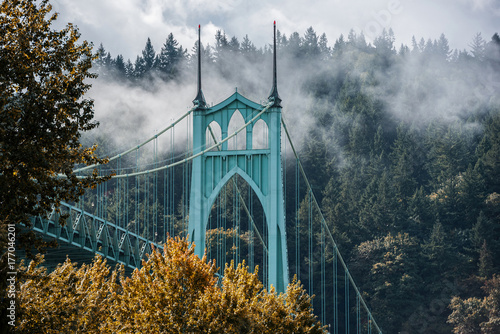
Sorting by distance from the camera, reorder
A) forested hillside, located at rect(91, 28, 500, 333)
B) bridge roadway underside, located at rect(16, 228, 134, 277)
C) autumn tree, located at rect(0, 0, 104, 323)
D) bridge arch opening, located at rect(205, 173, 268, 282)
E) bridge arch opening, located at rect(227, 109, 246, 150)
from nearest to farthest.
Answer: autumn tree, located at rect(0, 0, 104, 323) < bridge roadway underside, located at rect(16, 228, 134, 277) < bridge arch opening, located at rect(205, 173, 268, 282) < forested hillside, located at rect(91, 28, 500, 333) < bridge arch opening, located at rect(227, 109, 246, 150)

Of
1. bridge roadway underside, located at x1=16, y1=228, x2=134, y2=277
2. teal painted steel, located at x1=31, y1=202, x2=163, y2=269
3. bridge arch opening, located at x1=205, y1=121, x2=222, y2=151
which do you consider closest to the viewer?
teal painted steel, located at x1=31, y1=202, x2=163, y2=269

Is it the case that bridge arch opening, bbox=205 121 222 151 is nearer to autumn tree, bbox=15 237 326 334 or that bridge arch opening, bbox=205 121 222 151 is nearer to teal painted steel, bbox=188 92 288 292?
teal painted steel, bbox=188 92 288 292

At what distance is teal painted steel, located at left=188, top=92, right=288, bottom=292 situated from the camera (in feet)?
80.6

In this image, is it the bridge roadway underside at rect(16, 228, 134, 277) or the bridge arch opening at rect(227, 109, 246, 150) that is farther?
the bridge arch opening at rect(227, 109, 246, 150)

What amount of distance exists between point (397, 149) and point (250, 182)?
49304mm

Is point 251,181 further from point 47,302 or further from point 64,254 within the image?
point 47,302

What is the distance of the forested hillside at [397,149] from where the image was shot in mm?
59375

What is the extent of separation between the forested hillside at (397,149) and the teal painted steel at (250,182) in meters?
19.0

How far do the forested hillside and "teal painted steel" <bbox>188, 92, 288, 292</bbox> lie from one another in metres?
19.0

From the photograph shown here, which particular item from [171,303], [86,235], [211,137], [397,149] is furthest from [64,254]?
[397,149]

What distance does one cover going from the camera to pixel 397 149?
2844 inches

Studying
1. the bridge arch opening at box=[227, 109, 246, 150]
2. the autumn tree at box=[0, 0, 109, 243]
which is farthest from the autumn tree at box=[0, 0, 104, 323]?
the bridge arch opening at box=[227, 109, 246, 150]

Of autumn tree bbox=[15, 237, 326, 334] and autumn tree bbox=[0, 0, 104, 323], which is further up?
autumn tree bbox=[0, 0, 104, 323]

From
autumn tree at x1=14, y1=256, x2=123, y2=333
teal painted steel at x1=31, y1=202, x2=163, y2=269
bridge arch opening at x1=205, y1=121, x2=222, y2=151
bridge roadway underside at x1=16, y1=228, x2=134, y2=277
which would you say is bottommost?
autumn tree at x1=14, y1=256, x2=123, y2=333
